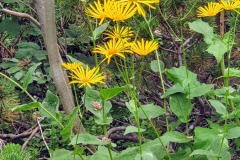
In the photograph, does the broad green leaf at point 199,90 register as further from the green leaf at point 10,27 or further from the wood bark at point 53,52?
the green leaf at point 10,27

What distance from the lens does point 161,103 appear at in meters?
1.91

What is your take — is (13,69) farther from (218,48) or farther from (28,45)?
(218,48)

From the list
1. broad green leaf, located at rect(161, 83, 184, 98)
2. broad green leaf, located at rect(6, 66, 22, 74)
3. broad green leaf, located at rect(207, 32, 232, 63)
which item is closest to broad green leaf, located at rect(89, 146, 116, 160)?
broad green leaf, located at rect(161, 83, 184, 98)

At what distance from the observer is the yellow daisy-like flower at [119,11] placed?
1.11 m

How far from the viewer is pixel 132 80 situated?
1322 millimetres

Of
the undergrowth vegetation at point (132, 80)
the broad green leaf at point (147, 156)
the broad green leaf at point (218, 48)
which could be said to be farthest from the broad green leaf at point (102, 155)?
the broad green leaf at point (218, 48)

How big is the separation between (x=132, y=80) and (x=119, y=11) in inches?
9.8

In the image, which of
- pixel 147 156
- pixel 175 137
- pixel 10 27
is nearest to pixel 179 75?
pixel 175 137

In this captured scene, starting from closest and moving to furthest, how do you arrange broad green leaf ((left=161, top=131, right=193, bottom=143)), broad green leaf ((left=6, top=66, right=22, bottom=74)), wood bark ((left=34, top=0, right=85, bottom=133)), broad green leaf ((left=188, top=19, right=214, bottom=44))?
broad green leaf ((left=161, top=131, right=193, bottom=143)) → broad green leaf ((left=188, top=19, right=214, bottom=44)) → wood bark ((left=34, top=0, right=85, bottom=133)) → broad green leaf ((left=6, top=66, right=22, bottom=74))

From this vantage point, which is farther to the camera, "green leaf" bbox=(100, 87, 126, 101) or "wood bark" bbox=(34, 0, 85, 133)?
"wood bark" bbox=(34, 0, 85, 133)

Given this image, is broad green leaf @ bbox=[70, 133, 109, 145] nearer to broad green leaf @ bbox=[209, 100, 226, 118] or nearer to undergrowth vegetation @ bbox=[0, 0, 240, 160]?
undergrowth vegetation @ bbox=[0, 0, 240, 160]

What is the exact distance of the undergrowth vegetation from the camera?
130 cm

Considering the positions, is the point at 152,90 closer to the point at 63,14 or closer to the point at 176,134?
the point at 63,14

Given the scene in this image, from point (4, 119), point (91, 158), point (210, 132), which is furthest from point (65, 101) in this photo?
point (210, 132)
